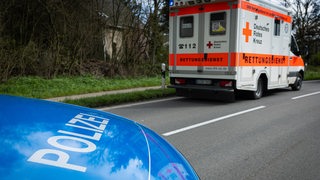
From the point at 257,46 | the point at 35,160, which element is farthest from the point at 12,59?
the point at 35,160

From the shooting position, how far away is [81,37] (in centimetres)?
1555

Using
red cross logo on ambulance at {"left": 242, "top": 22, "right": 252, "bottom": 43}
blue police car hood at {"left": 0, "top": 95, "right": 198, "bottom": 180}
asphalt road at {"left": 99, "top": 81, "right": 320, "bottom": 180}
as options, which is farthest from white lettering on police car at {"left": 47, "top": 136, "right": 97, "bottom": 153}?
red cross logo on ambulance at {"left": 242, "top": 22, "right": 252, "bottom": 43}

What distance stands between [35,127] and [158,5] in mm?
16656

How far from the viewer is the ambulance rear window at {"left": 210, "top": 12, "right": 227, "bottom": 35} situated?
942 cm

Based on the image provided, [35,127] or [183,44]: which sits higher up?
[183,44]

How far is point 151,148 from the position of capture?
203 cm

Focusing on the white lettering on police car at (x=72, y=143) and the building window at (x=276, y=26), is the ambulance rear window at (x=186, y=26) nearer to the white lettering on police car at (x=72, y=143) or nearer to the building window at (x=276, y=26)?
the building window at (x=276, y=26)

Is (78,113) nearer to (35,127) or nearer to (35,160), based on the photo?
(35,127)

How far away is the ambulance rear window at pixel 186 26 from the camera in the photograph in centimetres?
1017

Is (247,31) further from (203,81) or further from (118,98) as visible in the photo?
(118,98)

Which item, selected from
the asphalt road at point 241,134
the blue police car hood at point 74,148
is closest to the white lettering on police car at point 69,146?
the blue police car hood at point 74,148

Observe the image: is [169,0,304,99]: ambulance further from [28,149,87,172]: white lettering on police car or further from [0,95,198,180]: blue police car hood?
[28,149,87,172]: white lettering on police car

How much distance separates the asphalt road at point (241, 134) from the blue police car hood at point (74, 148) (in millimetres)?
2132

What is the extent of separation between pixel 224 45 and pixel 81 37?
8448mm
